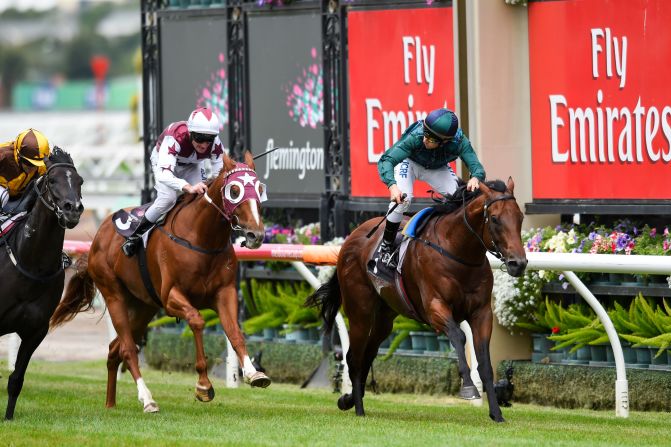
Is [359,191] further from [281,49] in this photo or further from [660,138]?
[660,138]

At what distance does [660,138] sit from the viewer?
10156 millimetres

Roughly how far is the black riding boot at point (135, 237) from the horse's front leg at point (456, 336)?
7.01 ft

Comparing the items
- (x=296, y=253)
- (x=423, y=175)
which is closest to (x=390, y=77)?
(x=296, y=253)

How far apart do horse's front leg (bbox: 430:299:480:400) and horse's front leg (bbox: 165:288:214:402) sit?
1.39 meters

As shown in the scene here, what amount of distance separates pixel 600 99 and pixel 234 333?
10.6ft

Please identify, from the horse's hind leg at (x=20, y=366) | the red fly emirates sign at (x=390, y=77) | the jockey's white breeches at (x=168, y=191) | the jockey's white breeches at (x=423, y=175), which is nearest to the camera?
the horse's hind leg at (x=20, y=366)

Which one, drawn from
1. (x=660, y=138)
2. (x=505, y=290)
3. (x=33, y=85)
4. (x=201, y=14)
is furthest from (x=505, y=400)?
(x=33, y=85)

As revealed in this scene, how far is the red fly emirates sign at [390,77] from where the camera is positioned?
37.5ft

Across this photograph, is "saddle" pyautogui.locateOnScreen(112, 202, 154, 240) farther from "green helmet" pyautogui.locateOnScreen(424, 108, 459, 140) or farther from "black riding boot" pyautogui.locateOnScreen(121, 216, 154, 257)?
"green helmet" pyautogui.locateOnScreen(424, 108, 459, 140)

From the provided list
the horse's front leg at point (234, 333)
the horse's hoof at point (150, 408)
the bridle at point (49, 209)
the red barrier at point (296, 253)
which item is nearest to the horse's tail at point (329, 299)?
A: the red barrier at point (296, 253)

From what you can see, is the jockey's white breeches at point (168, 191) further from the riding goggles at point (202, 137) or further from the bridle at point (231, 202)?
the bridle at point (231, 202)

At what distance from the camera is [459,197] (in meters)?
8.80

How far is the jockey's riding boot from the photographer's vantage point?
9078 mm

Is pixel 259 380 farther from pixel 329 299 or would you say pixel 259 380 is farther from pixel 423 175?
pixel 423 175
